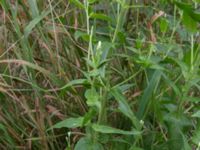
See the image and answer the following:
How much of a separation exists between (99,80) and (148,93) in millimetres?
186

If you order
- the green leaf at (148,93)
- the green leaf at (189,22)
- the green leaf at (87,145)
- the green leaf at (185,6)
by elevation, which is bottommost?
the green leaf at (87,145)

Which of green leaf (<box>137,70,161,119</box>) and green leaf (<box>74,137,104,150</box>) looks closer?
green leaf (<box>74,137,104,150</box>)

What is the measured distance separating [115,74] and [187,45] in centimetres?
23

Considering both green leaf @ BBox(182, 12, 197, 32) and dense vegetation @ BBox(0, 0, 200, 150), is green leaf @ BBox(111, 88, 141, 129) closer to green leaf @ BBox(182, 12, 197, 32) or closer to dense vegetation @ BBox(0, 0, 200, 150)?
dense vegetation @ BBox(0, 0, 200, 150)

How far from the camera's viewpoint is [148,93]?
48.4 inches

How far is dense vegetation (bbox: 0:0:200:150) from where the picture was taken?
115cm

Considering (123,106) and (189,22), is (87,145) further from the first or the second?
(189,22)

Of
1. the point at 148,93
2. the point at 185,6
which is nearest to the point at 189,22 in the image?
the point at 185,6

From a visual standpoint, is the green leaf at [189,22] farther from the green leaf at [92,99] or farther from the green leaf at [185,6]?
the green leaf at [92,99]

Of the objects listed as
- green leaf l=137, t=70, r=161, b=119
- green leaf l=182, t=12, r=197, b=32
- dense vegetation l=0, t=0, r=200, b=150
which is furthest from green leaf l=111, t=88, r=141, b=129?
green leaf l=182, t=12, r=197, b=32

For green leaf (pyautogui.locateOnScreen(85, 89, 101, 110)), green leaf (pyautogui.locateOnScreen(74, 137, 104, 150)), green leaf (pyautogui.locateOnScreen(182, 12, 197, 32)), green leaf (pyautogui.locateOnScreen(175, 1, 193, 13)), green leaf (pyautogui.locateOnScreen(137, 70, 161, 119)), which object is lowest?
green leaf (pyautogui.locateOnScreen(74, 137, 104, 150))

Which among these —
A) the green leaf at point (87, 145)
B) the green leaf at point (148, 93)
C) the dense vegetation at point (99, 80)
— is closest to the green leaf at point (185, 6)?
the dense vegetation at point (99, 80)

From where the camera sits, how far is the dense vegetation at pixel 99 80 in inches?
45.1

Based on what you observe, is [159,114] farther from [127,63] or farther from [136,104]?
[127,63]
